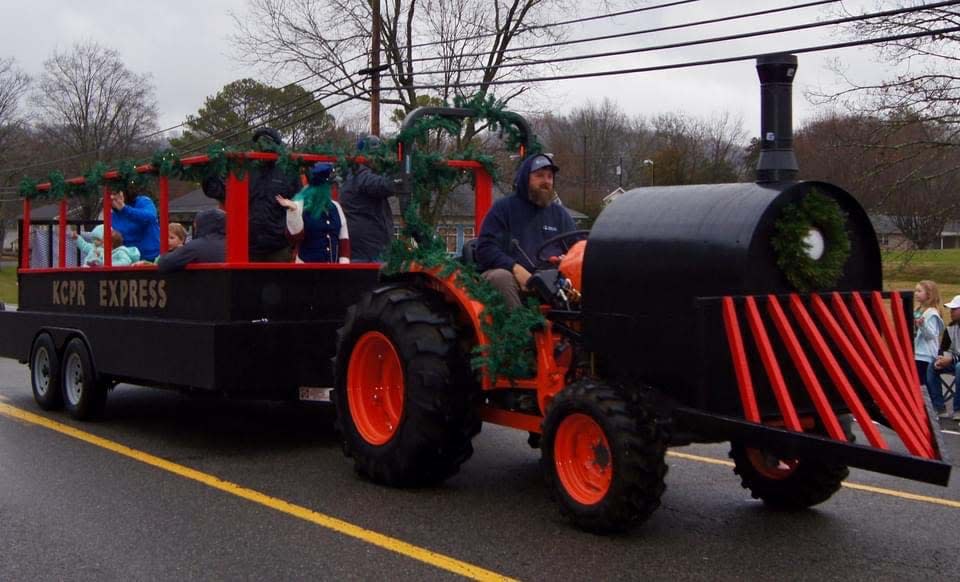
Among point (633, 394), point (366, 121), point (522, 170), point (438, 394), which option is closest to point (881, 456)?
point (633, 394)

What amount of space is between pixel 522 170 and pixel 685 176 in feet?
145

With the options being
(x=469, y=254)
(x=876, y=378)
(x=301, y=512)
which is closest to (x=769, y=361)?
(x=876, y=378)

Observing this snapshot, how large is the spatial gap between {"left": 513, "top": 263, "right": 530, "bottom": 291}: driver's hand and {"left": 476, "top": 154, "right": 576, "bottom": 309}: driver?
1.7 inches

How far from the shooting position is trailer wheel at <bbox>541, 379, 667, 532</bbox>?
5.43 metres

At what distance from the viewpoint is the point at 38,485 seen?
7320 millimetres

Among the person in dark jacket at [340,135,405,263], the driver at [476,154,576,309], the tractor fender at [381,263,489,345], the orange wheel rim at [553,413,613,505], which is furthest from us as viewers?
the person in dark jacket at [340,135,405,263]

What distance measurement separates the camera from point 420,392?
6645mm

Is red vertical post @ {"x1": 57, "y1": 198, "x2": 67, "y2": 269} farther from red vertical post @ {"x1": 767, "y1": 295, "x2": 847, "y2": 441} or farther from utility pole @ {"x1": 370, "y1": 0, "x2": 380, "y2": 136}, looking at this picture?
utility pole @ {"x1": 370, "y1": 0, "x2": 380, "y2": 136}

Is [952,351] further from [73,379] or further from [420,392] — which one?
[73,379]

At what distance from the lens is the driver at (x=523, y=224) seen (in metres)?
6.94

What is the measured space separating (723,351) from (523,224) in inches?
85.9

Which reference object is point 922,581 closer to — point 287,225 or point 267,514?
point 267,514

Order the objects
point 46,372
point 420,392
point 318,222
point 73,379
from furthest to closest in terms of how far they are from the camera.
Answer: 1. point 46,372
2. point 73,379
3. point 318,222
4. point 420,392

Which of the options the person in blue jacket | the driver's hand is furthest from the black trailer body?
the driver's hand
